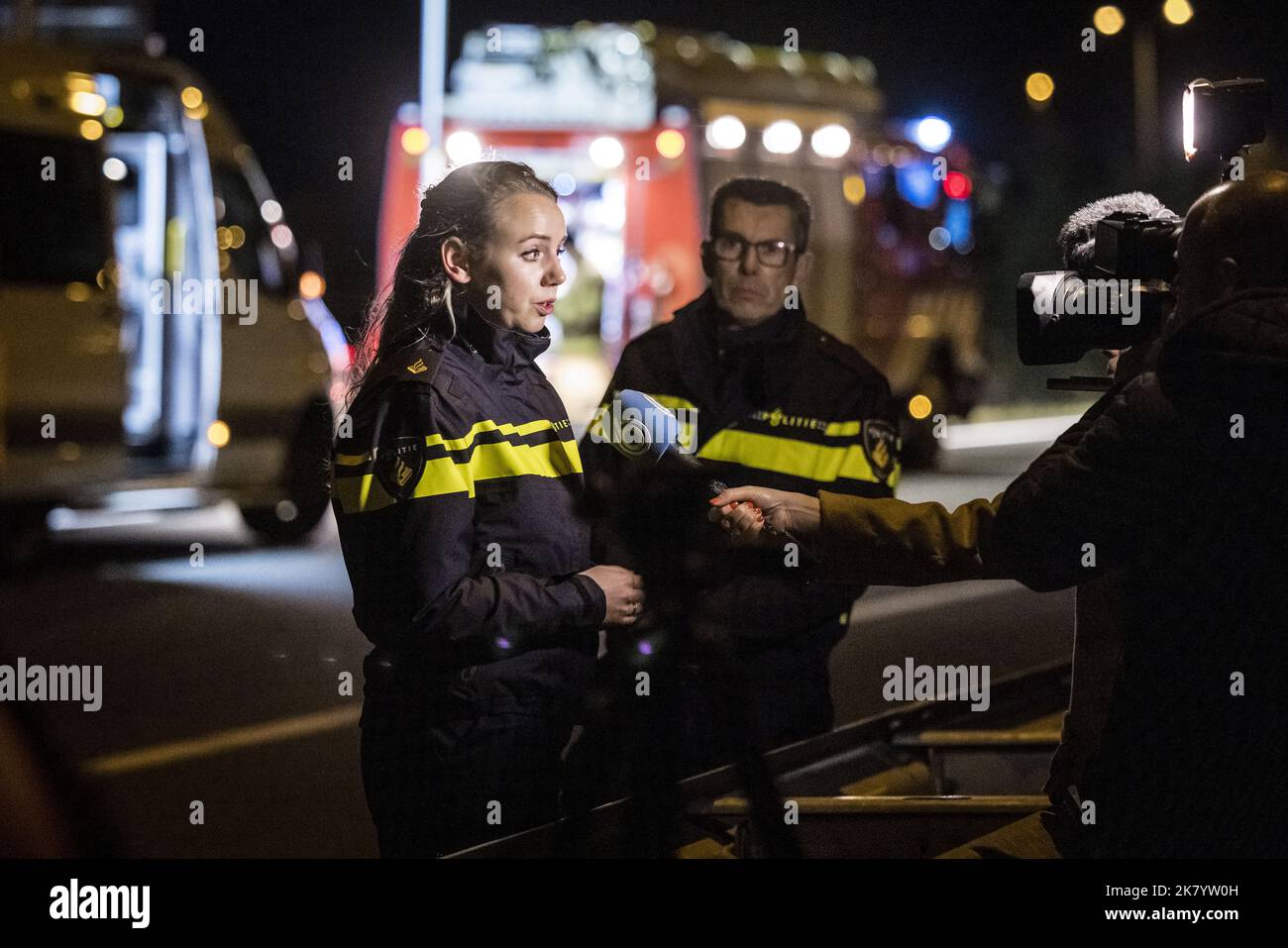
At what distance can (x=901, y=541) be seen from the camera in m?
2.75

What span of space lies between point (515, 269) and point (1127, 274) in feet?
3.27

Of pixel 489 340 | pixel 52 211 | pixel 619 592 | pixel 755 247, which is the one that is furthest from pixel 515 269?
pixel 52 211

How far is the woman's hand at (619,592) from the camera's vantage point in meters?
2.76

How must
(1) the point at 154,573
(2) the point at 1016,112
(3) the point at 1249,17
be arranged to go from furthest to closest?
(2) the point at 1016,112 → (3) the point at 1249,17 → (1) the point at 154,573

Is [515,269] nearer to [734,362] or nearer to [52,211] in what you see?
[734,362]

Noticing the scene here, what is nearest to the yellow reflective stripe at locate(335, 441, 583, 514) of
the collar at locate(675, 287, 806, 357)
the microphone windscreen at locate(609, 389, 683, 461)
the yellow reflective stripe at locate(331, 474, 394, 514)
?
the yellow reflective stripe at locate(331, 474, 394, 514)

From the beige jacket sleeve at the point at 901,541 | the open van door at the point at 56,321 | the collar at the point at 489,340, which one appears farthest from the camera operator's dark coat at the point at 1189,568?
the open van door at the point at 56,321

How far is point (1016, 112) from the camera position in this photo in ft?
104

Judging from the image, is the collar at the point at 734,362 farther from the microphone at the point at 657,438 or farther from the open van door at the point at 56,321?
the open van door at the point at 56,321

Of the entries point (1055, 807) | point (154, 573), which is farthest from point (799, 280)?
point (154, 573)

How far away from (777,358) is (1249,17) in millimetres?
18920

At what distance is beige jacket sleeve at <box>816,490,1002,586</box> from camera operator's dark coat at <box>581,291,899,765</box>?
0.45 m

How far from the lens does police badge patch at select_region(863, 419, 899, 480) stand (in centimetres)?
354
